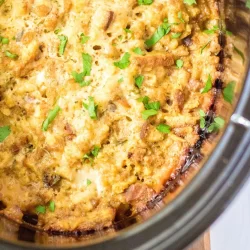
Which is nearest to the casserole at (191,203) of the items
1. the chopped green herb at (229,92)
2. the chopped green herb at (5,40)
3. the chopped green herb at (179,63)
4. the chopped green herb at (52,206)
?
the chopped green herb at (229,92)

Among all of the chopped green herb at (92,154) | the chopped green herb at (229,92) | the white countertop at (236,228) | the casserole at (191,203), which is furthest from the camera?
the white countertop at (236,228)

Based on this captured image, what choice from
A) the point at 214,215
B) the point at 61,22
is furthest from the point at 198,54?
the point at 214,215

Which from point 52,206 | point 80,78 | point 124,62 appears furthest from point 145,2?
point 52,206

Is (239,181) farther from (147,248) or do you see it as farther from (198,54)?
(198,54)

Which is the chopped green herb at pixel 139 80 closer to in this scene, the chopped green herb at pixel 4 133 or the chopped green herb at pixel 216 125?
the chopped green herb at pixel 216 125

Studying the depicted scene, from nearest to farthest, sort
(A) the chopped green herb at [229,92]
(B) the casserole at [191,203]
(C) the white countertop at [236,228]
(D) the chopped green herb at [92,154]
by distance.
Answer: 1. (B) the casserole at [191,203]
2. (A) the chopped green herb at [229,92]
3. (D) the chopped green herb at [92,154]
4. (C) the white countertop at [236,228]

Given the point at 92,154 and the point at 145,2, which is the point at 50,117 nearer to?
the point at 92,154

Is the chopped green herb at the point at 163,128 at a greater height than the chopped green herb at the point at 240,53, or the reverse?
the chopped green herb at the point at 240,53
